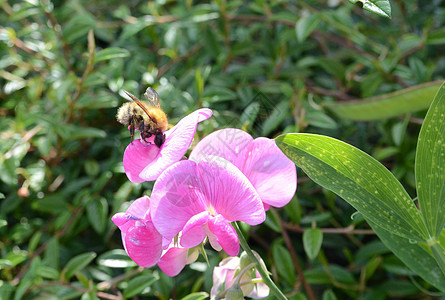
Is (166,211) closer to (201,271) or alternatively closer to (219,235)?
(219,235)

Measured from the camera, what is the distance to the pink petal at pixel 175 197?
1.78 feet

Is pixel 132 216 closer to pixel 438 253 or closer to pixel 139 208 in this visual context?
pixel 139 208

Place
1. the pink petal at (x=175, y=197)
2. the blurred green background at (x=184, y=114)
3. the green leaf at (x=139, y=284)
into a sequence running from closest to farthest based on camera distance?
1. the pink petal at (x=175, y=197)
2. the green leaf at (x=139, y=284)
3. the blurred green background at (x=184, y=114)

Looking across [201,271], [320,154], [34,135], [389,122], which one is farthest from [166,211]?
[389,122]

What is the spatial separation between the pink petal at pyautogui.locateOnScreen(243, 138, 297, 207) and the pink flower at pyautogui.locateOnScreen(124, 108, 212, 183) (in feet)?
0.28

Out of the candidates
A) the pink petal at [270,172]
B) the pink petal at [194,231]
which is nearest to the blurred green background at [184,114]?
the pink petal at [270,172]

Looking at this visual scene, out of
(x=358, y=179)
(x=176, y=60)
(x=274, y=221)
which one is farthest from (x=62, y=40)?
(x=358, y=179)

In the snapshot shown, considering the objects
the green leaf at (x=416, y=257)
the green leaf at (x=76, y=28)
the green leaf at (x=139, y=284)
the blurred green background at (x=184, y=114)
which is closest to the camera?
the green leaf at (x=416, y=257)

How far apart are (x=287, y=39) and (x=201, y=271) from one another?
679mm

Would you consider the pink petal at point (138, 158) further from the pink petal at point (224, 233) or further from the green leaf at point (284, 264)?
the green leaf at point (284, 264)

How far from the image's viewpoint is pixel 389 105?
1.16m

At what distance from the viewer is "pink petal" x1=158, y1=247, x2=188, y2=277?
61cm

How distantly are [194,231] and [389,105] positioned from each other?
2.47 ft

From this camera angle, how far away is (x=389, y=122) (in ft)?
4.14
